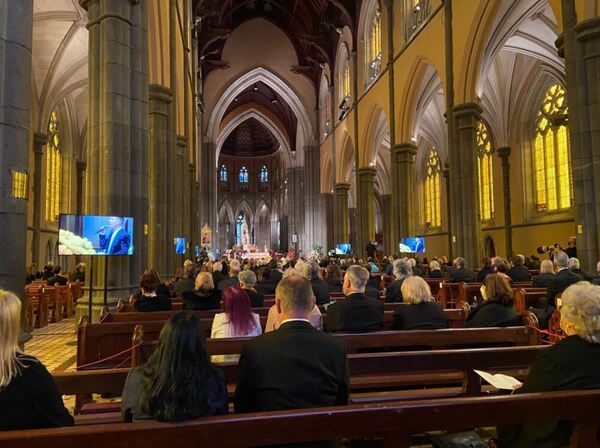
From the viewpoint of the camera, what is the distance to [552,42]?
15875mm

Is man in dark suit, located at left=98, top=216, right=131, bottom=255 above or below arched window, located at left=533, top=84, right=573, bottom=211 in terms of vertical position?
below

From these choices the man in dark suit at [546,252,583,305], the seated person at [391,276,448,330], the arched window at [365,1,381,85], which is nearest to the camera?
the seated person at [391,276,448,330]

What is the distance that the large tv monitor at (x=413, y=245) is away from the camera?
1639 cm

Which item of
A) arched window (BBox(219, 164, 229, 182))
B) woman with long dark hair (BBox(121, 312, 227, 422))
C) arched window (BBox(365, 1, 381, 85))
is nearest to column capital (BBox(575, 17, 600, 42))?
woman with long dark hair (BBox(121, 312, 227, 422))

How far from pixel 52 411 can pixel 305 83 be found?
33562 millimetres

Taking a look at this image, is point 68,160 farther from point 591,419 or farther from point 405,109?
point 591,419

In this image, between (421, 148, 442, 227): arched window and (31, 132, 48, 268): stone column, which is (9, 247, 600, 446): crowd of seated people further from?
(421, 148, 442, 227): arched window

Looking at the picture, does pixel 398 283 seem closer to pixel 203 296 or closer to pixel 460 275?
pixel 203 296

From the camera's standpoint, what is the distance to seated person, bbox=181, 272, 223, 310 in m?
5.37

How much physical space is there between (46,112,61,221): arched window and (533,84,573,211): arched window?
2049 centimetres

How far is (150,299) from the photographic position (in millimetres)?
5477

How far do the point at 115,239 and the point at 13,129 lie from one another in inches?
109

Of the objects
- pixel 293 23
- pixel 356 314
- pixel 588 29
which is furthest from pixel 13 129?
pixel 293 23

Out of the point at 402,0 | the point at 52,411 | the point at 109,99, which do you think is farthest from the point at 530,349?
the point at 402,0
